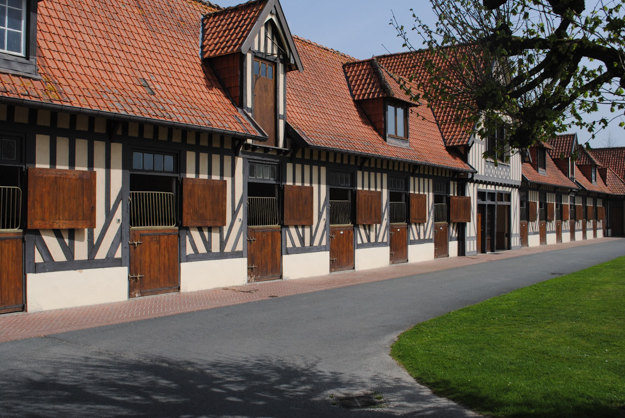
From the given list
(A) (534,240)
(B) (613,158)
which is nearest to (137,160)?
(A) (534,240)

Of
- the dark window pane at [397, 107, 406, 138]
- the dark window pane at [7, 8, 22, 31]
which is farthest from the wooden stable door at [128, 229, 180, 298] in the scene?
the dark window pane at [397, 107, 406, 138]

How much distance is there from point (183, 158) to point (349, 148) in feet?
18.6

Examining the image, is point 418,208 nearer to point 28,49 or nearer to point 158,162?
point 158,162

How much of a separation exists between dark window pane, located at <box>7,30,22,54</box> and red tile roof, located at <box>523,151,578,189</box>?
25.6 m

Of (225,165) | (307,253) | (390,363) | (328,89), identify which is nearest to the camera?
(390,363)

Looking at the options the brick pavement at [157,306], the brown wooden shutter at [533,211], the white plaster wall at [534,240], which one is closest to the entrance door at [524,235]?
the white plaster wall at [534,240]

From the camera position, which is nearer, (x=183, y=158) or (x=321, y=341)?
(x=321, y=341)

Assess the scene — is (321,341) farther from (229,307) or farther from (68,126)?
(68,126)

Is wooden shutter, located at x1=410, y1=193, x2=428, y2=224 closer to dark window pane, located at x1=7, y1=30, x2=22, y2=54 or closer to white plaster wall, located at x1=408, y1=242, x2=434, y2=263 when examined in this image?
white plaster wall, located at x1=408, y1=242, x2=434, y2=263

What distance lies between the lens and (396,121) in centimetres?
1988

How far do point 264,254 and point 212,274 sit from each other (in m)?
1.86

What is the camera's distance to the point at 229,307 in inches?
413

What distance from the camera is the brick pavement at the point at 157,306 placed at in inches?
331

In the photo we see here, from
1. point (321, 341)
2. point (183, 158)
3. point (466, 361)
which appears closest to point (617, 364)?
point (466, 361)
